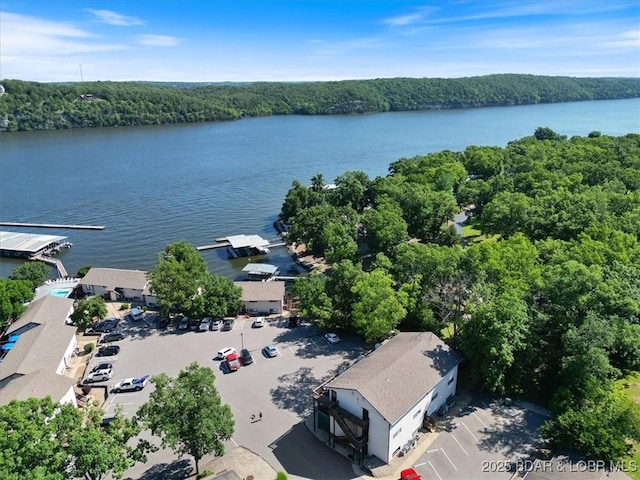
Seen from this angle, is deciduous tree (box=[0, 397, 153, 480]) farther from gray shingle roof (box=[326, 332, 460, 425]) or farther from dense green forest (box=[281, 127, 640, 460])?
dense green forest (box=[281, 127, 640, 460])

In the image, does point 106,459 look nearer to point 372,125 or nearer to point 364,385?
point 364,385

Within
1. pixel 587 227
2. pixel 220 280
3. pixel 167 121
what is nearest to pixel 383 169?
pixel 587 227

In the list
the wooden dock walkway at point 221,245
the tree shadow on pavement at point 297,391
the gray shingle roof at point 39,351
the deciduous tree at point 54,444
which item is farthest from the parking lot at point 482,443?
the wooden dock walkway at point 221,245

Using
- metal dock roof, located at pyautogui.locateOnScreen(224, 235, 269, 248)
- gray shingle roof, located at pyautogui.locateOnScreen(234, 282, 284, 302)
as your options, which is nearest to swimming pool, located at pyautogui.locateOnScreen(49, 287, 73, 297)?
gray shingle roof, located at pyautogui.locateOnScreen(234, 282, 284, 302)

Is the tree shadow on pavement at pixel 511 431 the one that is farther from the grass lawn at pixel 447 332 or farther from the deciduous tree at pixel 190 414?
the deciduous tree at pixel 190 414

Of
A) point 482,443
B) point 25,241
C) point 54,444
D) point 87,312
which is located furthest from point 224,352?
point 25,241
